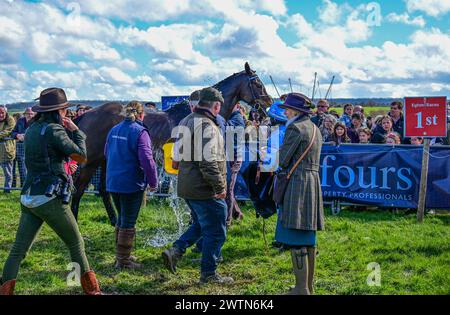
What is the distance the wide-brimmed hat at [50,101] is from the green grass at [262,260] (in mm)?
2155

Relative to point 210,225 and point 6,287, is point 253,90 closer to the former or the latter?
point 210,225

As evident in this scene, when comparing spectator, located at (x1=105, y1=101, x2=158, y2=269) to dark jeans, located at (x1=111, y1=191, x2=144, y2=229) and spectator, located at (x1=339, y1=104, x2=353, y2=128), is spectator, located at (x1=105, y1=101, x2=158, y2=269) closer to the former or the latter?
dark jeans, located at (x1=111, y1=191, x2=144, y2=229)

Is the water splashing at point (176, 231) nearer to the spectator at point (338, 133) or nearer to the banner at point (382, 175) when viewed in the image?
the banner at point (382, 175)

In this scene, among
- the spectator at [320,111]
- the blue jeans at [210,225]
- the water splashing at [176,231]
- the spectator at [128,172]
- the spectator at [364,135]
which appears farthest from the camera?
the spectator at [320,111]

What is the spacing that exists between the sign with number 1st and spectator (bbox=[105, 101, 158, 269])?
5601 millimetres

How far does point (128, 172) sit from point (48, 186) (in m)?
1.61

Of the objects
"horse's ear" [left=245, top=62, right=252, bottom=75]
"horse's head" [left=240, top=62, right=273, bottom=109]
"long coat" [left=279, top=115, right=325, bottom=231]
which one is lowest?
"long coat" [left=279, top=115, right=325, bottom=231]

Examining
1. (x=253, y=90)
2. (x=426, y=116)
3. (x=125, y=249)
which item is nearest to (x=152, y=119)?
(x=253, y=90)

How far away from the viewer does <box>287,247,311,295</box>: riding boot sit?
17.0 ft

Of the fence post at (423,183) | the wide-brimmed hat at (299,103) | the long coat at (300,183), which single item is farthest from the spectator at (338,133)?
the long coat at (300,183)

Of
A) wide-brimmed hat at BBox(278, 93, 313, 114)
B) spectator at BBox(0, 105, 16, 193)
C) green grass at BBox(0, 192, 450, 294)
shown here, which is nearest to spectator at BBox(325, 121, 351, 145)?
green grass at BBox(0, 192, 450, 294)

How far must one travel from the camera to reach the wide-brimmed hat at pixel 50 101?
502cm

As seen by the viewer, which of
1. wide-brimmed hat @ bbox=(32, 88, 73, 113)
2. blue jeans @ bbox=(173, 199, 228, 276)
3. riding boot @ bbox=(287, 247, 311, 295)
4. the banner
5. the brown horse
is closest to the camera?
wide-brimmed hat @ bbox=(32, 88, 73, 113)
